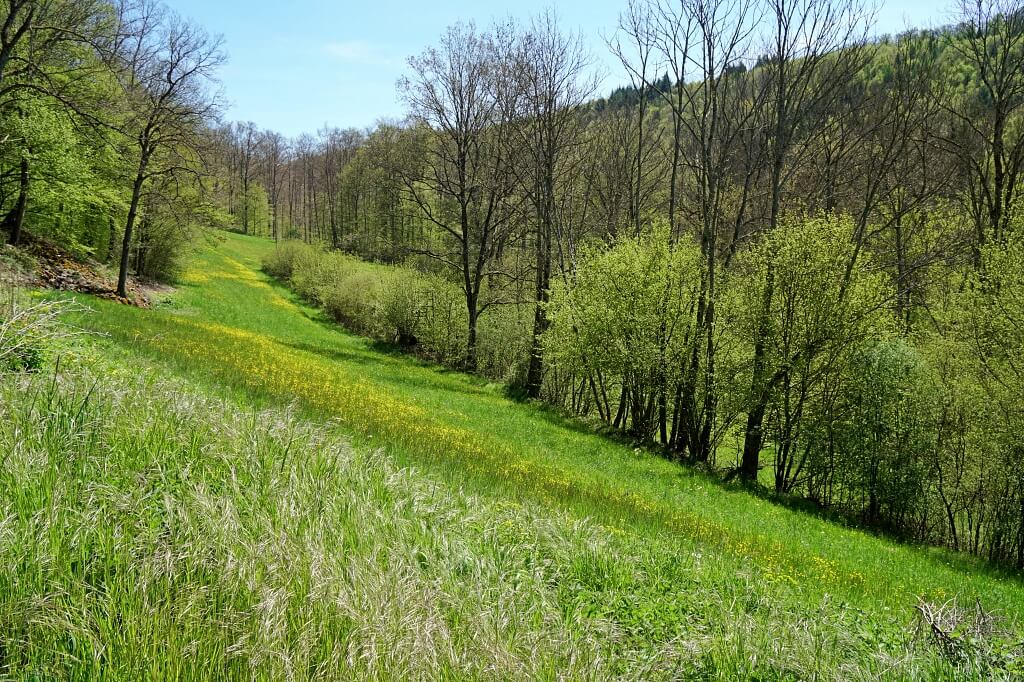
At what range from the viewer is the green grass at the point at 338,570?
9.14ft

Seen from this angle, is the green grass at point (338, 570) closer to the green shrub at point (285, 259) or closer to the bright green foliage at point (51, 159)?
the bright green foliage at point (51, 159)

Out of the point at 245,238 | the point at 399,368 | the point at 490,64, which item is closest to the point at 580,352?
the point at 399,368

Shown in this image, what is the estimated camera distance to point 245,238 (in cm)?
7662

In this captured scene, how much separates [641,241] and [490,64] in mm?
12426

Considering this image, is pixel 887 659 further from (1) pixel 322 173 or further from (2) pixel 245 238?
(1) pixel 322 173

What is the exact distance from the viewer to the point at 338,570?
340 centimetres

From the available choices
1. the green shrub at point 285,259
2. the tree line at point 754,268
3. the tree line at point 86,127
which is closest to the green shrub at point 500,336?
the tree line at point 754,268

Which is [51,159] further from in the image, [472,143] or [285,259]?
[285,259]

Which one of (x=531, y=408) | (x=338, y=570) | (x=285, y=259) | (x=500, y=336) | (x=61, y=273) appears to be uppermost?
(x=285, y=259)

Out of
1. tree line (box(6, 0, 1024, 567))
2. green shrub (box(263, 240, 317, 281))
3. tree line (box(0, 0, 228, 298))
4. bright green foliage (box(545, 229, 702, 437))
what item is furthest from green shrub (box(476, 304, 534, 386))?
green shrub (box(263, 240, 317, 281))

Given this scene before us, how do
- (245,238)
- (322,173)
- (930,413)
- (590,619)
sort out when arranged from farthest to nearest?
(322,173) < (245,238) < (930,413) < (590,619)

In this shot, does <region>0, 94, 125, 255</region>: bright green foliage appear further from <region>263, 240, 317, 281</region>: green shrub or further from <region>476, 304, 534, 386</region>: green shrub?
<region>263, 240, 317, 281</region>: green shrub

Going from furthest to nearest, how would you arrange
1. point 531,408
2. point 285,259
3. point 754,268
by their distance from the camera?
point 285,259 → point 531,408 → point 754,268

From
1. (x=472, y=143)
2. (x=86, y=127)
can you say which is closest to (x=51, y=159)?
(x=86, y=127)
